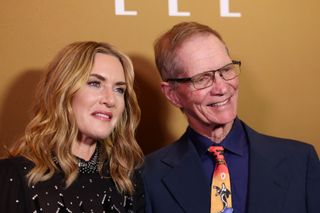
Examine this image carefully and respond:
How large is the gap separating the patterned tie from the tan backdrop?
0.57 meters

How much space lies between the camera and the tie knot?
5.37 feet

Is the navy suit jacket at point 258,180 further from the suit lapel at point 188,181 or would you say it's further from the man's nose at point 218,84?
the man's nose at point 218,84

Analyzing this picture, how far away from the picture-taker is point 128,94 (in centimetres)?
180

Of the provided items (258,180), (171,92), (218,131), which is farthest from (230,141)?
(171,92)

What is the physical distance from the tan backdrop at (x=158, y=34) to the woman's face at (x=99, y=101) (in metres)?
0.36

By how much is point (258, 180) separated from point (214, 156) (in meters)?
0.18

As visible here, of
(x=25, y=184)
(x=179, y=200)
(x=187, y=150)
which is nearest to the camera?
(x=25, y=184)

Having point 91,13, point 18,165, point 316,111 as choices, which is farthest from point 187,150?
point 316,111

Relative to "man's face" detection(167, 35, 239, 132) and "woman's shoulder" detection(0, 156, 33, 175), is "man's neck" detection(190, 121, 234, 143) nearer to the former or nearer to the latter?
"man's face" detection(167, 35, 239, 132)

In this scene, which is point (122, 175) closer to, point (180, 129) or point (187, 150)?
point (187, 150)

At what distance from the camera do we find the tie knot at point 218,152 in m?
1.64

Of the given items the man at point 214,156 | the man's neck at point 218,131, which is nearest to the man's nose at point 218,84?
the man at point 214,156

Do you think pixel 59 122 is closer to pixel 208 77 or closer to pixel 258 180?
pixel 208 77

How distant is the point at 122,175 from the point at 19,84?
58 centimetres
